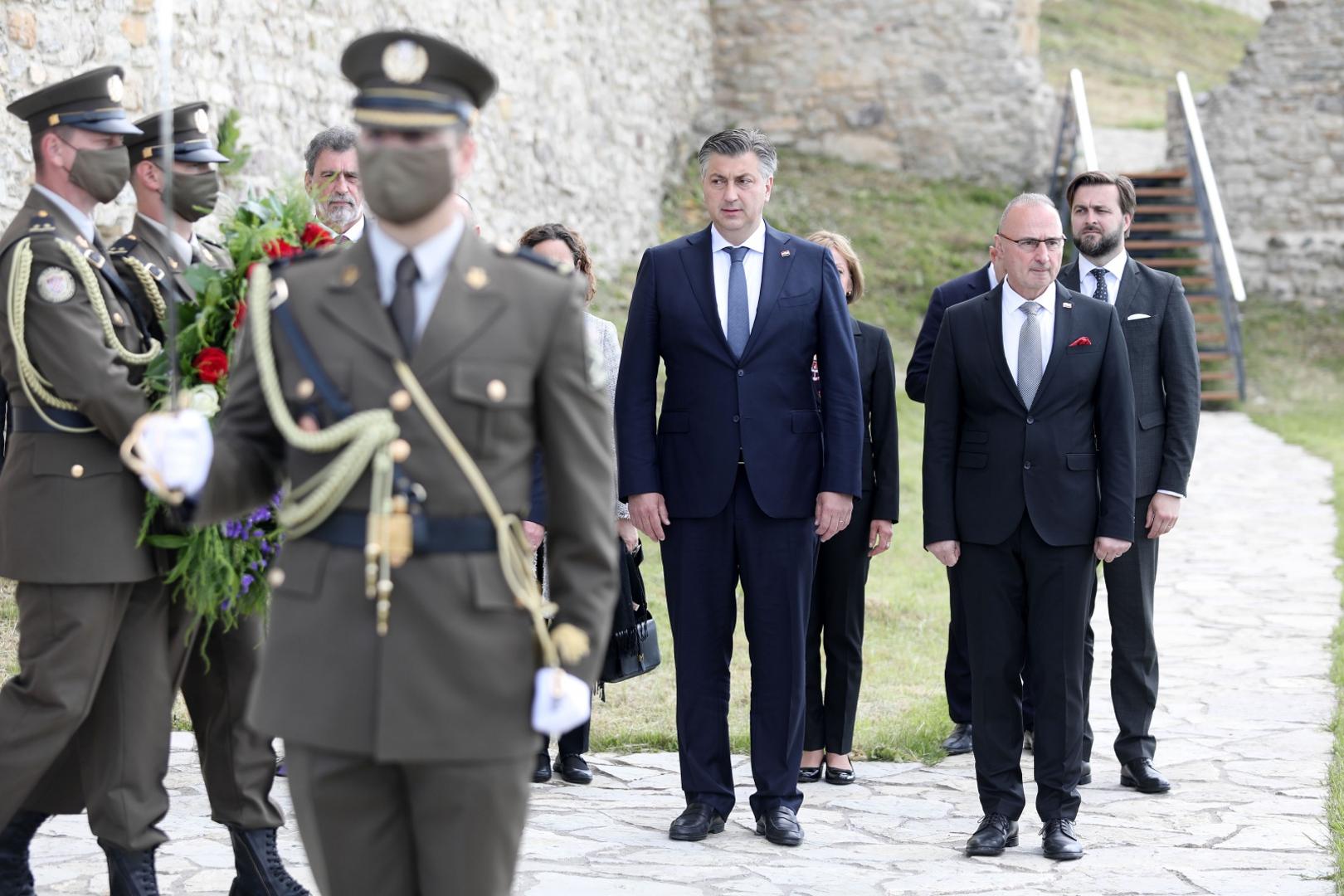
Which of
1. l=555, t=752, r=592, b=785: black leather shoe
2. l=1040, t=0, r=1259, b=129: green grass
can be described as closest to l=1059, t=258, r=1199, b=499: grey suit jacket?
l=555, t=752, r=592, b=785: black leather shoe

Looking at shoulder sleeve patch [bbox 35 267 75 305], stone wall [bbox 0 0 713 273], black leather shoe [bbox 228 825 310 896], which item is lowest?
black leather shoe [bbox 228 825 310 896]

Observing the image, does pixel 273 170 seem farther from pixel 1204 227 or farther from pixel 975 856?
Answer: pixel 1204 227

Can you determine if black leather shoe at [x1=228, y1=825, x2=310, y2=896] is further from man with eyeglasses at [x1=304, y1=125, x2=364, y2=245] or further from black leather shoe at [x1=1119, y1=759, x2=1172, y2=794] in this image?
black leather shoe at [x1=1119, y1=759, x2=1172, y2=794]

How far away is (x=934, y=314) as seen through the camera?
254 inches

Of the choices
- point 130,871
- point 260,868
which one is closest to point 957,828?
point 260,868

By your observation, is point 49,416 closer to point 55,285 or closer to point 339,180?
point 55,285

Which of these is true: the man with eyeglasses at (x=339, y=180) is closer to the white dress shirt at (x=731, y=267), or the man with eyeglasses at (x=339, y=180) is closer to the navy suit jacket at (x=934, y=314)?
the white dress shirt at (x=731, y=267)

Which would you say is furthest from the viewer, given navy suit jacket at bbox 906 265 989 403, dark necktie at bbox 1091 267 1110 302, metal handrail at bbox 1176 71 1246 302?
metal handrail at bbox 1176 71 1246 302

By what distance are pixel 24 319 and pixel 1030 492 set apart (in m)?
2.77

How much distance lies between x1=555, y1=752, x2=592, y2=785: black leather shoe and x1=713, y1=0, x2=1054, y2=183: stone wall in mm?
13609

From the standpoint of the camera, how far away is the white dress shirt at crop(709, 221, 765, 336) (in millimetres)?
5109

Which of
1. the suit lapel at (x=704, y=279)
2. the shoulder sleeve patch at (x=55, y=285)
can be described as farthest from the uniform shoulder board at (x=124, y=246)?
the suit lapel at (x=704, y=279)

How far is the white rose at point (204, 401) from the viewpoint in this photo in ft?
12.4

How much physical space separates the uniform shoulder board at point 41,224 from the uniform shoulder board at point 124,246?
0.18 metres
